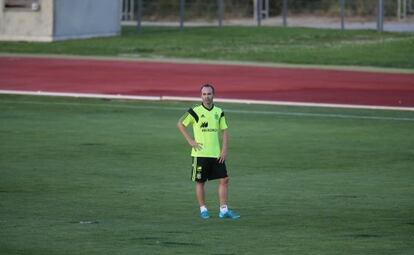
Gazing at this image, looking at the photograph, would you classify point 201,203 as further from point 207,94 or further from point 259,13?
point 259,13

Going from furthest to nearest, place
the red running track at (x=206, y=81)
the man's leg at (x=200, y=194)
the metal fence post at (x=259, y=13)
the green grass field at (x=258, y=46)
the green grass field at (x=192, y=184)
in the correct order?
the metal fence post at (x=259, y=13)
the green grass field at (x=258, y=46)
the red running track at (x=206, y=81)
the man's leg at (x=200, y=194)
the green grass field at (x=192, y=184)

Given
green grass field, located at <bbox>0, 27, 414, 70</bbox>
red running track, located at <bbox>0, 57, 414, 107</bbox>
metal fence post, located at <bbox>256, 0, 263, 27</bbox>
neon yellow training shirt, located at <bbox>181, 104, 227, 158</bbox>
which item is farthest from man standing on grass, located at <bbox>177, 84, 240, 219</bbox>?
metal fence post, located at <bbox>256, 0, 263, 27</bbox>

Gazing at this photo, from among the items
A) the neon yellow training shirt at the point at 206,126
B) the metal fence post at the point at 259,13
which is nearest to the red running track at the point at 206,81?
the neon yellow training shirt at the point at 206,126

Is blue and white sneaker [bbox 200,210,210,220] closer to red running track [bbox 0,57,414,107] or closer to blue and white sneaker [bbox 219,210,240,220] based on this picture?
blue and white sneaker [bbox 219,210,240,220]

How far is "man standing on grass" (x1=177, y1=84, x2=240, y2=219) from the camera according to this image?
14875 mm

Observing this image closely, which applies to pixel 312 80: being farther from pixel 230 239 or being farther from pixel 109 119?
pixel 230 239

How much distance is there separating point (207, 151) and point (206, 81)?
19805 mm

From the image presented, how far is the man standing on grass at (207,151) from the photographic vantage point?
48.8ft

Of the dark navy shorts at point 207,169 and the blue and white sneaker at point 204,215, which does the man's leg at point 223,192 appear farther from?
the blue and white sneaker at point 204,215

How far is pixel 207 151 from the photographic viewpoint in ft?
49.1

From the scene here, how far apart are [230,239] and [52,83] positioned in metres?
20.6

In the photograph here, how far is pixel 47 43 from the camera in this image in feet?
158

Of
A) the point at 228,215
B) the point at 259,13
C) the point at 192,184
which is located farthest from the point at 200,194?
the point at 259,13

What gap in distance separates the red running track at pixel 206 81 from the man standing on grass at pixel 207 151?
49.5 ft
